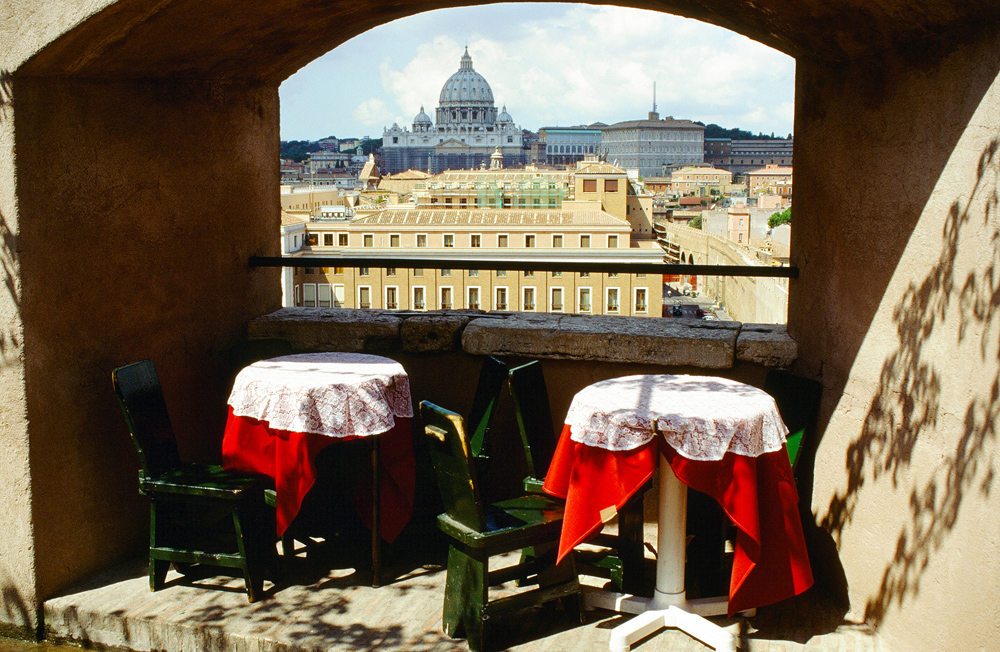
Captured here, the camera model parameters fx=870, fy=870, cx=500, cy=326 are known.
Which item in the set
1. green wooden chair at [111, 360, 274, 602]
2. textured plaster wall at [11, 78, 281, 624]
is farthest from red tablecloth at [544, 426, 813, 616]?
textured plaster wall at [11, 78, 281, 624]

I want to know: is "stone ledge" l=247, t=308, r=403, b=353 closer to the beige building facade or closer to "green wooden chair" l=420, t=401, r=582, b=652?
"green wooden chair" l=420, t=401, r=582, b=652

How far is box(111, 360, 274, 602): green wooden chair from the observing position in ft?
8.82

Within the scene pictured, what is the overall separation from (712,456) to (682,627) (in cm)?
56

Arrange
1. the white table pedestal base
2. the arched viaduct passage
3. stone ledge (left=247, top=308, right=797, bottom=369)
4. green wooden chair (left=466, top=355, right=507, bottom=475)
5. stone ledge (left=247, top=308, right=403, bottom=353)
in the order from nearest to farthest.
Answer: the arched viaduct passage < the white table pedestal base < green wooden chair (left=466, top=355, right=507, bottom=475) < stone ledge (left=247, top=308, right=797, bottom=369) < stone ledge (left=247, top=308, right=403, bottom=353)

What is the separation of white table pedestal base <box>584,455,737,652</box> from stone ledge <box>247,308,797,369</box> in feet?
2.13

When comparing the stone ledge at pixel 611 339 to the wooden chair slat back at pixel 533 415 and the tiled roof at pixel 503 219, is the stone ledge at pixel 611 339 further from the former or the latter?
the tiled roof at pixel 503 219

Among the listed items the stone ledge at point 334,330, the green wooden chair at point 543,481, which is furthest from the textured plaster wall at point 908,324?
the stone ledge at point 334,330

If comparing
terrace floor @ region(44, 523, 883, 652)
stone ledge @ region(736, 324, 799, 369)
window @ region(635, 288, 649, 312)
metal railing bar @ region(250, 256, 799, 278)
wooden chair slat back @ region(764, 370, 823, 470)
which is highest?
metal railing bar @ region(250, 256, 799, 278)

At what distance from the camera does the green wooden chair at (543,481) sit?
2.69 m

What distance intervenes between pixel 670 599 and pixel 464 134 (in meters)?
166

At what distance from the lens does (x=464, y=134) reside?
537 ft

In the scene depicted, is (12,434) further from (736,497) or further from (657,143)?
(657,143)

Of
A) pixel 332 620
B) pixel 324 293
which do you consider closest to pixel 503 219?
pixel 324 293

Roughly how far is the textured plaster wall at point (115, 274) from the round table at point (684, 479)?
1515 millimetres
